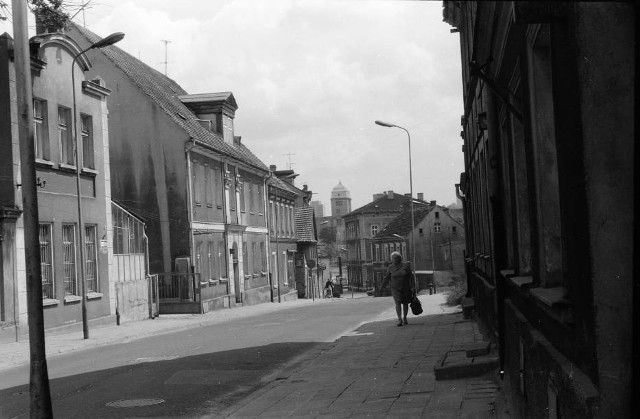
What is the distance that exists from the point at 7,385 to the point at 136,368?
2.13 meters

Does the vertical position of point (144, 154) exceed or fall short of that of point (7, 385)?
it exceeds it

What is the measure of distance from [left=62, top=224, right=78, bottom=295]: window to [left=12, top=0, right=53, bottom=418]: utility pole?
18.3 meters

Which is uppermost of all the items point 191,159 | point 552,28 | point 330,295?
point 191,159

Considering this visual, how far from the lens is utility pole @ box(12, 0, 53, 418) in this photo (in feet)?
28.8

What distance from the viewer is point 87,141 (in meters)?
29.2

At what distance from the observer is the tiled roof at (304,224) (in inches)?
2559

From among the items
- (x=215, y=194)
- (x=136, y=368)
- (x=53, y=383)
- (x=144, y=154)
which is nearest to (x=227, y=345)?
(x=136, y=368)

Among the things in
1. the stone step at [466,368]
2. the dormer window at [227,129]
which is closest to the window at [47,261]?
the stone step at [466,368]

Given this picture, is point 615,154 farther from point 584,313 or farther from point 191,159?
point 191,159

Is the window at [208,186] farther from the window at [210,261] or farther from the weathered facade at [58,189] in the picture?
the weathered facade at [58,189]

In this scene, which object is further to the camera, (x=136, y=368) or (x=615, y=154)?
(x=136, y=368)

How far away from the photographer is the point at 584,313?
400cm

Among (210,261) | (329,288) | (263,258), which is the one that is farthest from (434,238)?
(210,261)

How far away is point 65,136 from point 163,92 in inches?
603
